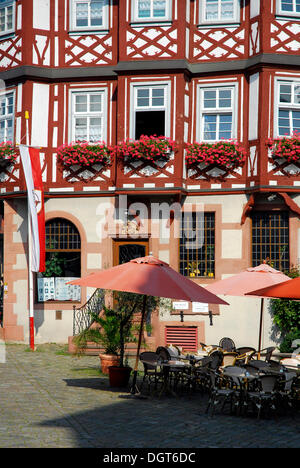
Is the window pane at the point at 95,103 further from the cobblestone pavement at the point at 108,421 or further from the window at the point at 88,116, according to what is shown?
the cobblestone pavement at the point at 108,421

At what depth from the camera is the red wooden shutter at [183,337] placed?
1777 centimetres

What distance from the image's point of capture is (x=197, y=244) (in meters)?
18.1

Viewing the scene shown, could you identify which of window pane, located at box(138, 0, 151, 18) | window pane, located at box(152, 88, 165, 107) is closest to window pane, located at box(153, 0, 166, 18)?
window pane, located at box(138, 0, 151, 18)

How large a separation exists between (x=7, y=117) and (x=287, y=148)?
7.84 meters

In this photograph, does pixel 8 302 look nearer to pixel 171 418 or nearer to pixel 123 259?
pixel 123 259

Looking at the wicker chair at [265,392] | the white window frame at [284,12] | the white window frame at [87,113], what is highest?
the white window frame at [284,12]

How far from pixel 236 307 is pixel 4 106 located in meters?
8.60

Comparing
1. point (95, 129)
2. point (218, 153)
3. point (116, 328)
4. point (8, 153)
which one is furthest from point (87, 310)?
point (218, 153)

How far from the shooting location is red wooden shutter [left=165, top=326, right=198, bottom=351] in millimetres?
17766

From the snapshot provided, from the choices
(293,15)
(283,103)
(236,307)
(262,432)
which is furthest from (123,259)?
(262,432)

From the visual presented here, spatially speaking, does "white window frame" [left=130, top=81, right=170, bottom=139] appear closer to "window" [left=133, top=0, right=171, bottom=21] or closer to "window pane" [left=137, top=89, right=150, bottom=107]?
"window pane" [left=137, top=89, right=150, bottom=107]

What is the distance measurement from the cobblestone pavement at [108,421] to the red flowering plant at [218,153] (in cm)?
664

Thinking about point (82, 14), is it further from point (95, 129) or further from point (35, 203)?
point (35, 203)

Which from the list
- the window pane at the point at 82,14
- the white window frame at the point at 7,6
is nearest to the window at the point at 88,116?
the window pane at the point at 82,14
